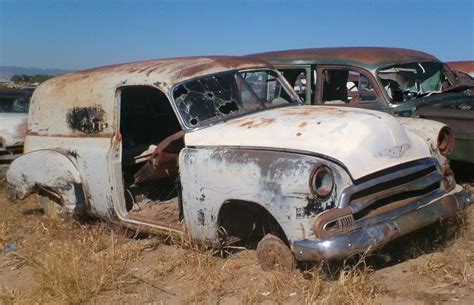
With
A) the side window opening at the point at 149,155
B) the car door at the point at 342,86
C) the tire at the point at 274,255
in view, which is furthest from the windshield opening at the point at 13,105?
the tire at the point at 274,255

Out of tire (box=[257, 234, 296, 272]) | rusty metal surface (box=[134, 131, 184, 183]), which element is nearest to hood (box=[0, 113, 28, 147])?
rusty metal surface (box=[134, 131, 184, 183])

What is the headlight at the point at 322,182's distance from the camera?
3.84 m

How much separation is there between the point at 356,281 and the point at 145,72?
105 inches

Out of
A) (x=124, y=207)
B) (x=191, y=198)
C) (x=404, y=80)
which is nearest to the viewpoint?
(x=191, y=198)

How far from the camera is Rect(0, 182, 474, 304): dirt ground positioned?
153 inches

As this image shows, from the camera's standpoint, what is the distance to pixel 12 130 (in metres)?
8.62

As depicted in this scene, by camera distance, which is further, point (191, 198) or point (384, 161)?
point (191, 198)

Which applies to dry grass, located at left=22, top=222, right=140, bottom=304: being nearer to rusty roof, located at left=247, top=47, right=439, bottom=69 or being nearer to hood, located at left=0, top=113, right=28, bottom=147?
rusty roof, located at left=247, top=47, right=439, bottom=69

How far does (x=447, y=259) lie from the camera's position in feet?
14.3

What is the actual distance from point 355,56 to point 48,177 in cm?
364

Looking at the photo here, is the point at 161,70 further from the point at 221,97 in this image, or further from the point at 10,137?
the point at 10,137

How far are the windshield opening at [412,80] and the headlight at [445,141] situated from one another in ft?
5.51

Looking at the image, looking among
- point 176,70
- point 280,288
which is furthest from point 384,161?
point 176,70

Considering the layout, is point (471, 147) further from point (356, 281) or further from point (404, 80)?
point (356, 281)
